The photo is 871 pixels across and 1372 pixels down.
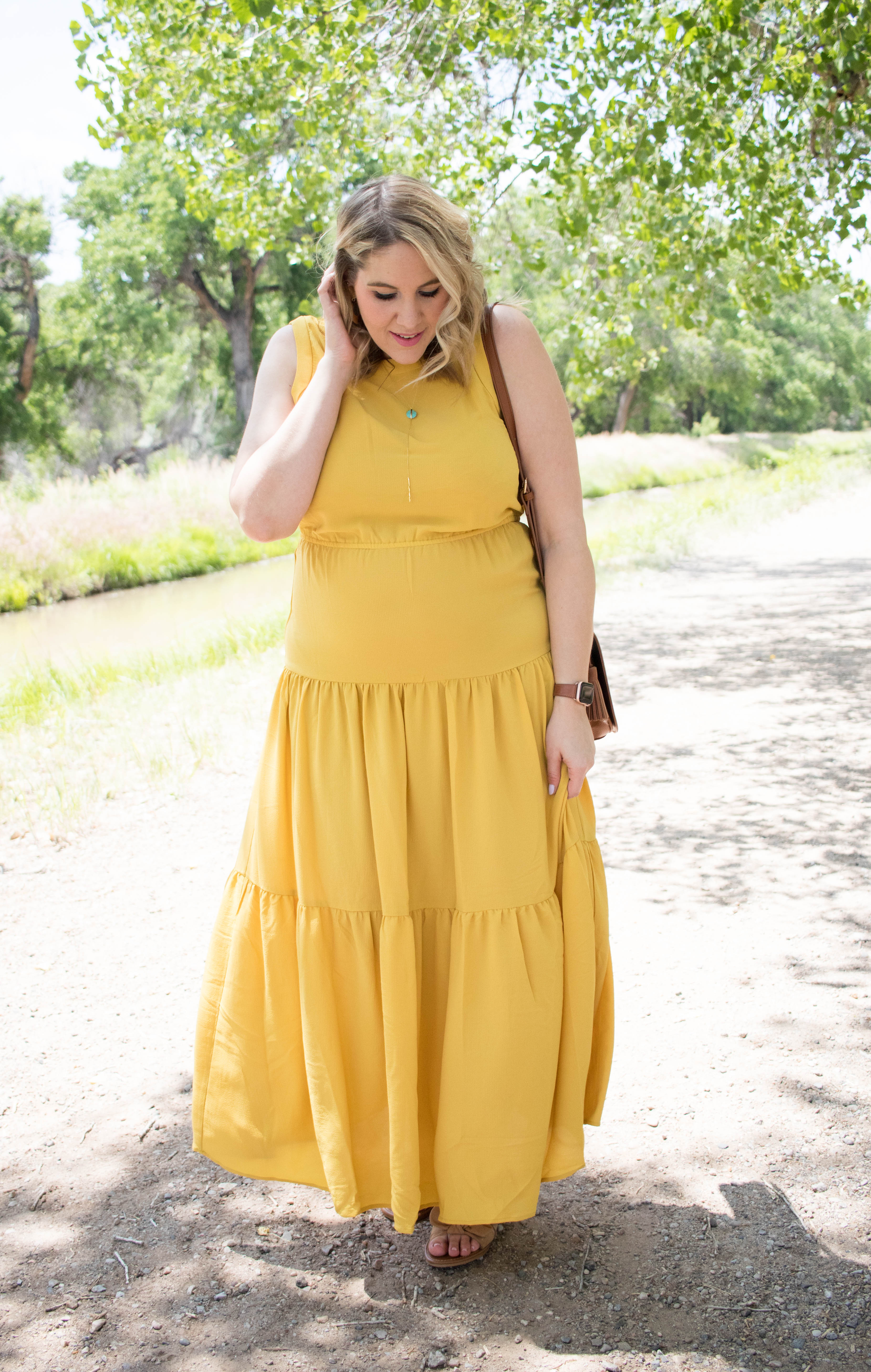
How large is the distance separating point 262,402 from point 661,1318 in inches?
76.5

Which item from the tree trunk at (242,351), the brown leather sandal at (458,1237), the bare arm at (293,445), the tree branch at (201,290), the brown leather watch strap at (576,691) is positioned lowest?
the brown leather sandal at (458,1237)

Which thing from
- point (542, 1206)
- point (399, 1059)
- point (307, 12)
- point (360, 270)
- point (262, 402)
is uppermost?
point (307, 12)

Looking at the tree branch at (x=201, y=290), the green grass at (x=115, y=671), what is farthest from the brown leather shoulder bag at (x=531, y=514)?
the tree branch at (x=201, y=290)

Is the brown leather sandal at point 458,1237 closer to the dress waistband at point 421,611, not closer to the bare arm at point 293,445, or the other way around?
the dress waistband at point 421,611

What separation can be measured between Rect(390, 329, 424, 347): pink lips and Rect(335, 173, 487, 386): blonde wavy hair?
4 centimetres

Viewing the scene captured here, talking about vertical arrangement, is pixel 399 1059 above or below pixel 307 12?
below

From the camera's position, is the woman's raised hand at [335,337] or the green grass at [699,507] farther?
the green grass at [699,507]

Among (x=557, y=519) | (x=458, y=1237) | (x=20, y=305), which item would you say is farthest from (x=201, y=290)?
(x=458, y=1237)

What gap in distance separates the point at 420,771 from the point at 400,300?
882 millimetres

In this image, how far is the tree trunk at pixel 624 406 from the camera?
4141cm

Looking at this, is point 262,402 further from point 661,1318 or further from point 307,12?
point 307,12

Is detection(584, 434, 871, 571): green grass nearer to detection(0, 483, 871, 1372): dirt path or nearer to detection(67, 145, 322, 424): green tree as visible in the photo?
detection(0, 483, 871, 1372): dirt path

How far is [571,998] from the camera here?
218 cm

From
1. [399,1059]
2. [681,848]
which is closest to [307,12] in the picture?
[681,848]
